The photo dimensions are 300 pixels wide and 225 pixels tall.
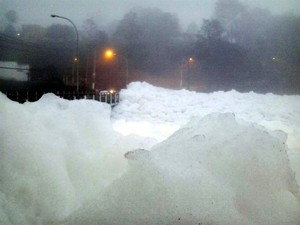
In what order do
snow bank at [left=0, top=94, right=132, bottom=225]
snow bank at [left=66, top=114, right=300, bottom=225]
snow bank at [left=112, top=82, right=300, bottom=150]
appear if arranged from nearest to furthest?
snow bank at [left=66, top=114, right=300, bottom=225] < snow bank at [left=0, top=94, right=132, bottom=225] < snow bank at [left=112, top=82, right=300, bottom=150]

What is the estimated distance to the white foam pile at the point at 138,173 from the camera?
1.95 meters

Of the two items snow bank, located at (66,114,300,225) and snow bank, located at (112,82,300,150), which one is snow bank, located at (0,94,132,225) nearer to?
snow bank, located at (66,114,300,225)

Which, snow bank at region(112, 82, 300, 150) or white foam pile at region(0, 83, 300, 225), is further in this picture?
snow bank at region(112, 82, 300, 150)

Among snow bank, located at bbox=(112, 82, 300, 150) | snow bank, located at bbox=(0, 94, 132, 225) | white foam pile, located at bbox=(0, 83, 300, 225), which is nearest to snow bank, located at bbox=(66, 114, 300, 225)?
white foam pile, located at bbox=(0, 83, 300, 225)

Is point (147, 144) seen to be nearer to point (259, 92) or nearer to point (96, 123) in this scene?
point (96, 123)

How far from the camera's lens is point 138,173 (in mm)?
2020

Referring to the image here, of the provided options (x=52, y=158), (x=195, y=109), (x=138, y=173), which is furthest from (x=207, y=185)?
(x=195, y=109)

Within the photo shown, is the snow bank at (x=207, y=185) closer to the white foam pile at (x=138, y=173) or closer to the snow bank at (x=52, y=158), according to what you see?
A: the white foam pile at (x=138, y=173)

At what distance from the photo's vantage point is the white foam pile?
195 centimetres

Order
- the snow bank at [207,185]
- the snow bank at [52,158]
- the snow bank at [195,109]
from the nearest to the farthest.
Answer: the snow bank at [207,185] → the snow bank at [52,158] → the snow bank at [195,109]

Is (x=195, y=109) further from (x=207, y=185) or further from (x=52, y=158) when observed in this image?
(x=207, y=185)

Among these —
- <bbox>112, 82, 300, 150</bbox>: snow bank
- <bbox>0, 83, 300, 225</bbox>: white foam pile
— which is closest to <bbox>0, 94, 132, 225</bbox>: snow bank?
<bbox>0, 83, 300, 225</bbox>: white foam pile

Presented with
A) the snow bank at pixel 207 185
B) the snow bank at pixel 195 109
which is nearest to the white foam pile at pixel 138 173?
the snow bank at pixel 207 185

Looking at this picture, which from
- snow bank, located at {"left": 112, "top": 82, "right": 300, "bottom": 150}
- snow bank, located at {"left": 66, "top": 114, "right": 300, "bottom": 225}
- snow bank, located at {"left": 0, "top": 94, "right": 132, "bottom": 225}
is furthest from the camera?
snow bank, located at {"left": 112, "top": 82, "right": 300, "bottom": 150}
